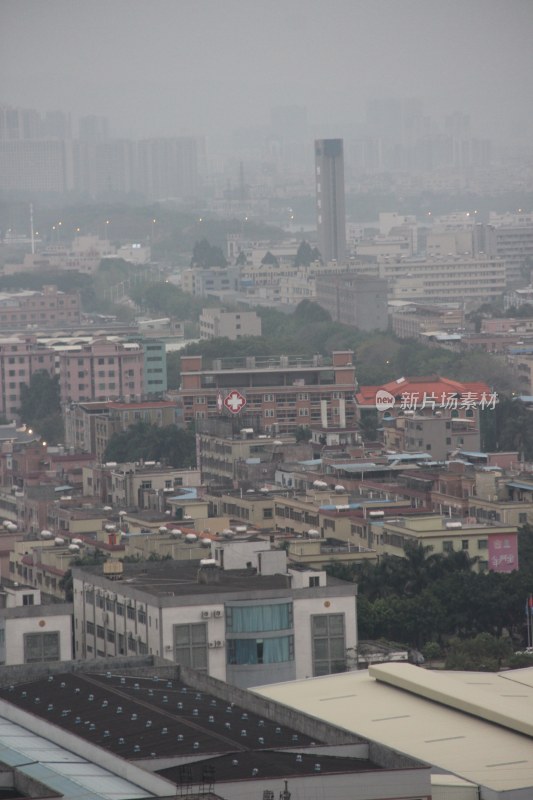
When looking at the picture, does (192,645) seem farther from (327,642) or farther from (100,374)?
(100,374)

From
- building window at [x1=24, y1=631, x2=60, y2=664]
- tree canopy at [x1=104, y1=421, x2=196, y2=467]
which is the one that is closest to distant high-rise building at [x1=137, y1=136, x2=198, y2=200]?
tree canopy at [x1=104, y1=421, x2=196, y2=467]

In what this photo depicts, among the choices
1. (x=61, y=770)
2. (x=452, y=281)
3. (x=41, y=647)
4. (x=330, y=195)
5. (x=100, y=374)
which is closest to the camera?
(x=61, y=770)

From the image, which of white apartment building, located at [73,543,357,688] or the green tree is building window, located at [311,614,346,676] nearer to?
white apartment building, located at [73,543,357,688]

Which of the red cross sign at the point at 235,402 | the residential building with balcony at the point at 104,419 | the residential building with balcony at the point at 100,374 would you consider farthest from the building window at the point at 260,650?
the residential building with balcony at the point at 100,374

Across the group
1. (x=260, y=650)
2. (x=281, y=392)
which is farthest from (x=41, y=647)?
(x=281, y=392)

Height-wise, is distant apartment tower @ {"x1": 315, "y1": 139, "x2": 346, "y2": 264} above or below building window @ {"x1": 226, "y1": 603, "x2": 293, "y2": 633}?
above

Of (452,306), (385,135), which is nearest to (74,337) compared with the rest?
(452,306)

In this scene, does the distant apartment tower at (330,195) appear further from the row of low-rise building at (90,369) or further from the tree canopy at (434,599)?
the tree canopy at (434,599)
